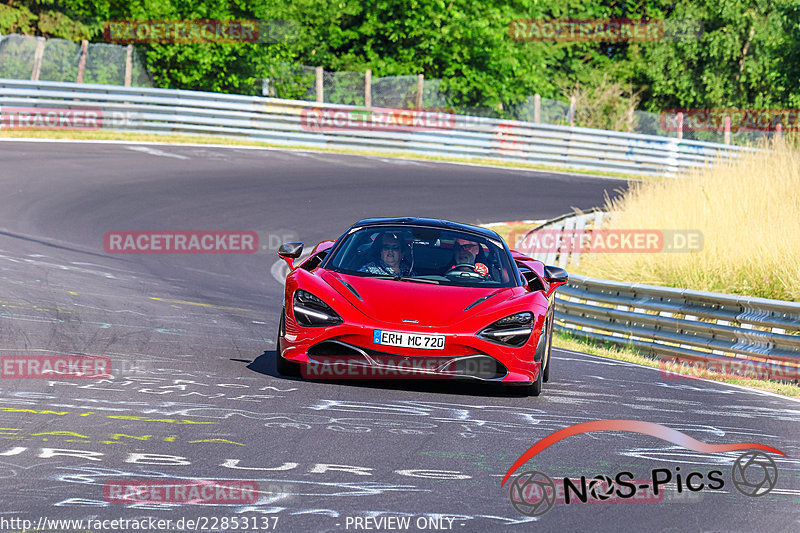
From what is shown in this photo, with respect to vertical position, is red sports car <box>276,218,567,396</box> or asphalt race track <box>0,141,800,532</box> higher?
red sports car <box>276,218,567,396</box>

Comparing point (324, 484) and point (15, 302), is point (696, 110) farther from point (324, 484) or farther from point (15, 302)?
point (324, 484)

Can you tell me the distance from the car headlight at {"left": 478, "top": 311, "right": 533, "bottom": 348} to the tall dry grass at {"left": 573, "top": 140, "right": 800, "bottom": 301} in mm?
6510

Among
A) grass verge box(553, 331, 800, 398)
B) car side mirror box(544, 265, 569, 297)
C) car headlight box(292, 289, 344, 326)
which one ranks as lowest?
grass verge box(553, 331, 800, 398)

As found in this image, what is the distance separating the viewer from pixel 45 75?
29.4m

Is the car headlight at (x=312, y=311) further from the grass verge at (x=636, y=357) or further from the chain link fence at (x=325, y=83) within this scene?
the chain link fence at (x=325, y=83)

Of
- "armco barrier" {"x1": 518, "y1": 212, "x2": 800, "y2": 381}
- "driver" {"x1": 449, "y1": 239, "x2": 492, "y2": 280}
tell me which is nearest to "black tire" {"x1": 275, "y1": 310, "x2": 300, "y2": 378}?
"driver" {"x1": 449, "y1": 239, "x2": 492, "y2": 280}

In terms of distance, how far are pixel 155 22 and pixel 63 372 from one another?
2944cm

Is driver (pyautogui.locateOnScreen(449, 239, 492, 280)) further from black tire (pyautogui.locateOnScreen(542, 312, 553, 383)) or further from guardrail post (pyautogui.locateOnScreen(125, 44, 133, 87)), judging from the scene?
guardrail post (pyautogui.locateOnScreen(125, 44, 133, 87))

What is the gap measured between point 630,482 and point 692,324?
6833 millimetres

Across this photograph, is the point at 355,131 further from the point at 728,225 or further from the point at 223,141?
the point at 728,225

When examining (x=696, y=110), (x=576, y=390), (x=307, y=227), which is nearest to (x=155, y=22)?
(x=307, y=227)

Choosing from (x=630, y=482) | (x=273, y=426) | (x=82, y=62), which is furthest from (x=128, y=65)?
(x=630, y=482)

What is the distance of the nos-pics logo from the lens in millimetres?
5730

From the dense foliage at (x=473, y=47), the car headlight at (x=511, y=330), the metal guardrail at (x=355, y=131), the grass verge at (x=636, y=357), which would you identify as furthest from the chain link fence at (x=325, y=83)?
the car headlight at (x=511, y=330)
